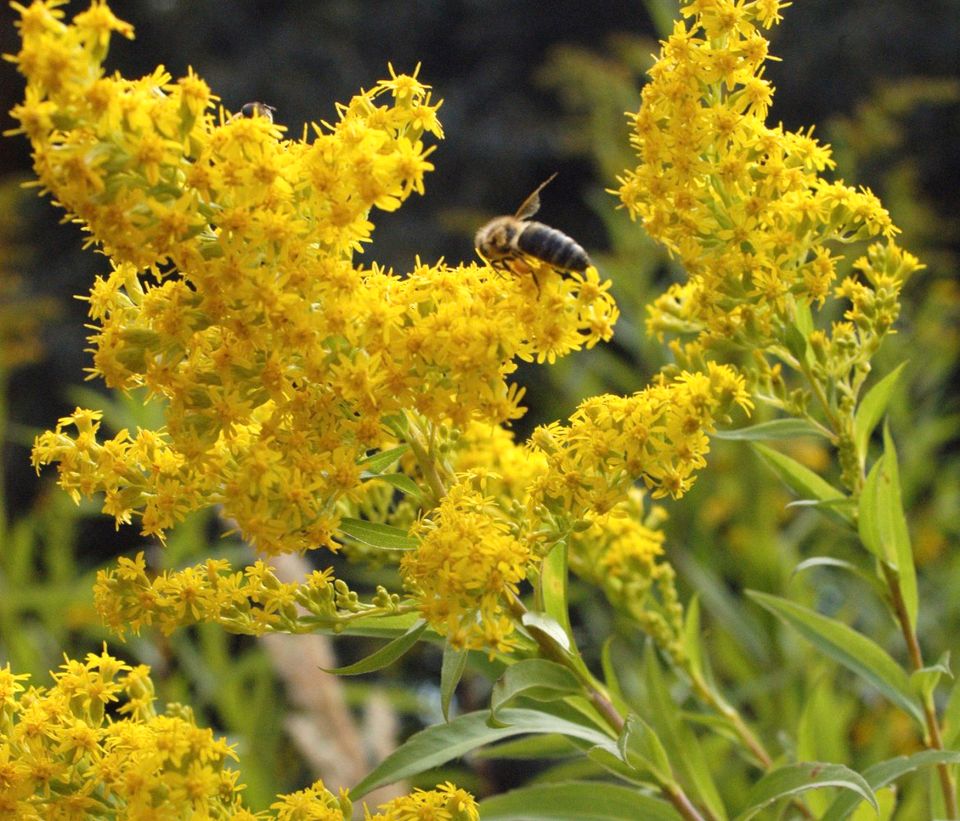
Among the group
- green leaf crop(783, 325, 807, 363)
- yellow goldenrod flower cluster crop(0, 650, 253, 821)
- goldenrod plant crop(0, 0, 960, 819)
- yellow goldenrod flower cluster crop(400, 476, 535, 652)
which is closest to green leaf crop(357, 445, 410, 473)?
goldenrod plant crop(0, 0, 960, 819)

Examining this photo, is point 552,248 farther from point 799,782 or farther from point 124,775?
point 124,775

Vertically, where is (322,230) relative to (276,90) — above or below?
below

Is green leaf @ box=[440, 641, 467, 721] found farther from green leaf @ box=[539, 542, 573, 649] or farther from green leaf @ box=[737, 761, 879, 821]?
green leaf @ box=[737, 761, 879, 821]

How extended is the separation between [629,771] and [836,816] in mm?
326

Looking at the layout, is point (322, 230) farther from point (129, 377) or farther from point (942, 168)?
point (942, 168)

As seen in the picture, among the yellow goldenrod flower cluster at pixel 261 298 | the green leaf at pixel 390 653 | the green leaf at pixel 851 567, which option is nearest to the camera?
the yellow goldenrod flower cluster at pixel 261 298

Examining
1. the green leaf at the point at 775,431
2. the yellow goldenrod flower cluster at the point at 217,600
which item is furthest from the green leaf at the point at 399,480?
the green leaf at the point at 775,431

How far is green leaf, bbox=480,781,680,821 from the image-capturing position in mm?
1836

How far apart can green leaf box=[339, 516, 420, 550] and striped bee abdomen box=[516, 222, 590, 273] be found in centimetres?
48

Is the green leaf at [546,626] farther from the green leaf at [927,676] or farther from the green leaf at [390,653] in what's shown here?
the green leaf at [927,676]

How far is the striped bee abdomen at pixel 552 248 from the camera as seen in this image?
1.85 metres

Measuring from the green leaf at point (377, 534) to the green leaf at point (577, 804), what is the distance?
456 millimetres

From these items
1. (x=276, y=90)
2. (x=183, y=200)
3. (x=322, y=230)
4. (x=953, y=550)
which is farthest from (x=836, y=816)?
(x=276, y=90)

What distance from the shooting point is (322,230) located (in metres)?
1.62
